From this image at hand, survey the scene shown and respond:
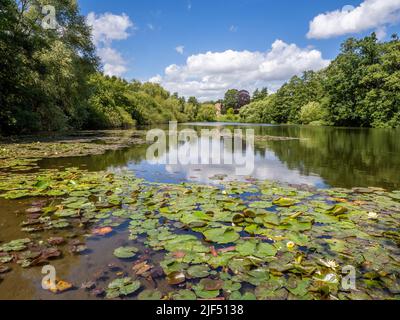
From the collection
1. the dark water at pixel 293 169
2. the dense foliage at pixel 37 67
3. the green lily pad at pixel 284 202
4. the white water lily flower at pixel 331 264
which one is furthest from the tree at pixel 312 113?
the white water lily flower at pixel 331 264

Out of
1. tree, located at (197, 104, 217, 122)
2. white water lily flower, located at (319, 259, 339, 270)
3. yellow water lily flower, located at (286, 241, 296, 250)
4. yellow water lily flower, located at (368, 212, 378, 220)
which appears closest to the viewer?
white water lily flower, located at (319, 259, 339, 270)

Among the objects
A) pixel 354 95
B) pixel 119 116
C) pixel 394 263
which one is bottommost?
pixel 394 263

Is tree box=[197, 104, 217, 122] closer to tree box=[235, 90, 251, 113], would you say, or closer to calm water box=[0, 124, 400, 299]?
tree box=[235, 90, 251, 113]

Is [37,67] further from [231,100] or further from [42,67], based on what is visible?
[231,100]

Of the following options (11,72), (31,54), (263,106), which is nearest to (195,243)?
(11,72)

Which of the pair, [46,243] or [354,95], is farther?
[354,95]

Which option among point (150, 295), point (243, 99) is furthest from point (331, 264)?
point (243, 99)

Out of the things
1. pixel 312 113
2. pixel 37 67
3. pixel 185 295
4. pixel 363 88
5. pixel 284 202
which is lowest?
pixel 185 295

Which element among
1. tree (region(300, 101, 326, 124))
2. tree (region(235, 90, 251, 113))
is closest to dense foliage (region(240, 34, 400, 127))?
tree (region(300, 101, 326, 124))

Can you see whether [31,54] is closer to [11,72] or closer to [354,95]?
[11,72]

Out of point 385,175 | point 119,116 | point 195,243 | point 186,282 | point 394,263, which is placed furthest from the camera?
point 119,116

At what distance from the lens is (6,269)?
7.72ft

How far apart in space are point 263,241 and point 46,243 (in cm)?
232

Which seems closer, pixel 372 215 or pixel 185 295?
pixel 185 295
